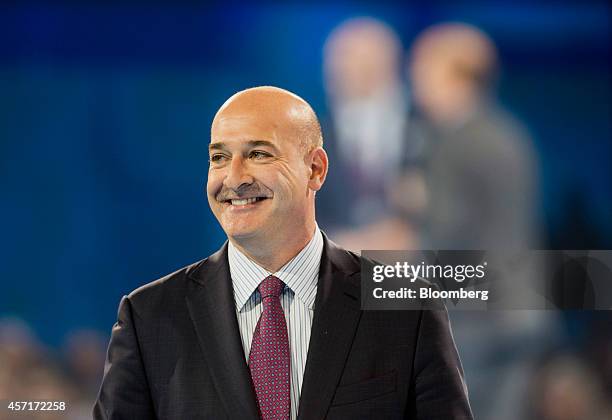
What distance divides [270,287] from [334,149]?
58 cm

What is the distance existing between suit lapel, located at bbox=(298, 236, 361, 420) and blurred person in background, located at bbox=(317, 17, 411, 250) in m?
0.36

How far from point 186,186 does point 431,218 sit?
65 centimetres

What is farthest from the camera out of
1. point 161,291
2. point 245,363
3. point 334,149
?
point 334,149

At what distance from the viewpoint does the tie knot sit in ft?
6.15

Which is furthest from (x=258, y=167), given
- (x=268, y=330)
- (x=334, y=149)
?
(x=334, y=149)

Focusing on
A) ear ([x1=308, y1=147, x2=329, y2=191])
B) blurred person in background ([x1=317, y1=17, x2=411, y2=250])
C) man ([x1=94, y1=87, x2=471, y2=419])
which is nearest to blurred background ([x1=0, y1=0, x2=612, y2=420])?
blurred person in background ([x1=317, y1=17, x2=411, y2=250])

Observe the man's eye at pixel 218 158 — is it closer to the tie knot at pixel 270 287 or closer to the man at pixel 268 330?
the man at pixel 268 330

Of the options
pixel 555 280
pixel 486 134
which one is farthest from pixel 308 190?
pixel 555 280

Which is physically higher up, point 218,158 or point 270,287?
point 218,158

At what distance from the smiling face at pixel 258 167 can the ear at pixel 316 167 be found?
6 cm

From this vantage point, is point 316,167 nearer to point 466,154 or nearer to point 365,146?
point 365,146

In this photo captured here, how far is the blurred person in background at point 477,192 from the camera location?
233 cm

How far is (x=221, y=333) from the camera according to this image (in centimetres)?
184

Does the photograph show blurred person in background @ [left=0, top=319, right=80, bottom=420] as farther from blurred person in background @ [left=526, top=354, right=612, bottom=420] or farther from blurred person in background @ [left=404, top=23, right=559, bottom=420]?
blurred person in background @ [left=526, top=354, right=612, bottom=420]
